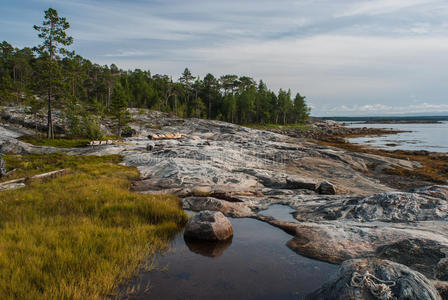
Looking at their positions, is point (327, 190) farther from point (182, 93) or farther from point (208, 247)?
point (182, 93)

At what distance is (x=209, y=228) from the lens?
27.7 ft

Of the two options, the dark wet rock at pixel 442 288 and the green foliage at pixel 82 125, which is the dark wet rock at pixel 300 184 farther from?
the green foliage at pixel 82 125

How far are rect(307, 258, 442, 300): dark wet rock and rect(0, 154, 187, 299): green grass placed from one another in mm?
4861

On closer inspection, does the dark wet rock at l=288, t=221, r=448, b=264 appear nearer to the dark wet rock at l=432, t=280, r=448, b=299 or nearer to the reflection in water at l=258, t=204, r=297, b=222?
the reflection in water at l=258, t=204, r=297, b=222

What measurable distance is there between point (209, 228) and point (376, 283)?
5199 mm

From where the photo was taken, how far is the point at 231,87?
400 ft

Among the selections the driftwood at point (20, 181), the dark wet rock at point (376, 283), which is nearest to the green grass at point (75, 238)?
the driftwood at point (20, 181)

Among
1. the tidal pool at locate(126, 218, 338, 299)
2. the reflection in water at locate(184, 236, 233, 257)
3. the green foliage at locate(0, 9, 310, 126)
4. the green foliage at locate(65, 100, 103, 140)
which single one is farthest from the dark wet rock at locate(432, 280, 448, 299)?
the green foliage at locate(0, 9, 310, 126)

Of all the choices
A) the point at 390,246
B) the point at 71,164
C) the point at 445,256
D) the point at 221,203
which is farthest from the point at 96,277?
the point at 71,164

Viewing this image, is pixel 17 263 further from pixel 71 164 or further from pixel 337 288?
pixel 71 164

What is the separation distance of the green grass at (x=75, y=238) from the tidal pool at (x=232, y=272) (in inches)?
29.2

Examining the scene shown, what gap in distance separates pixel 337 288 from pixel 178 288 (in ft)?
11.7

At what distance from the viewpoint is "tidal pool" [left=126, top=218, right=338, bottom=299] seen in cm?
562

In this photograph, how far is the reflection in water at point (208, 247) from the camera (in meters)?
7.61
